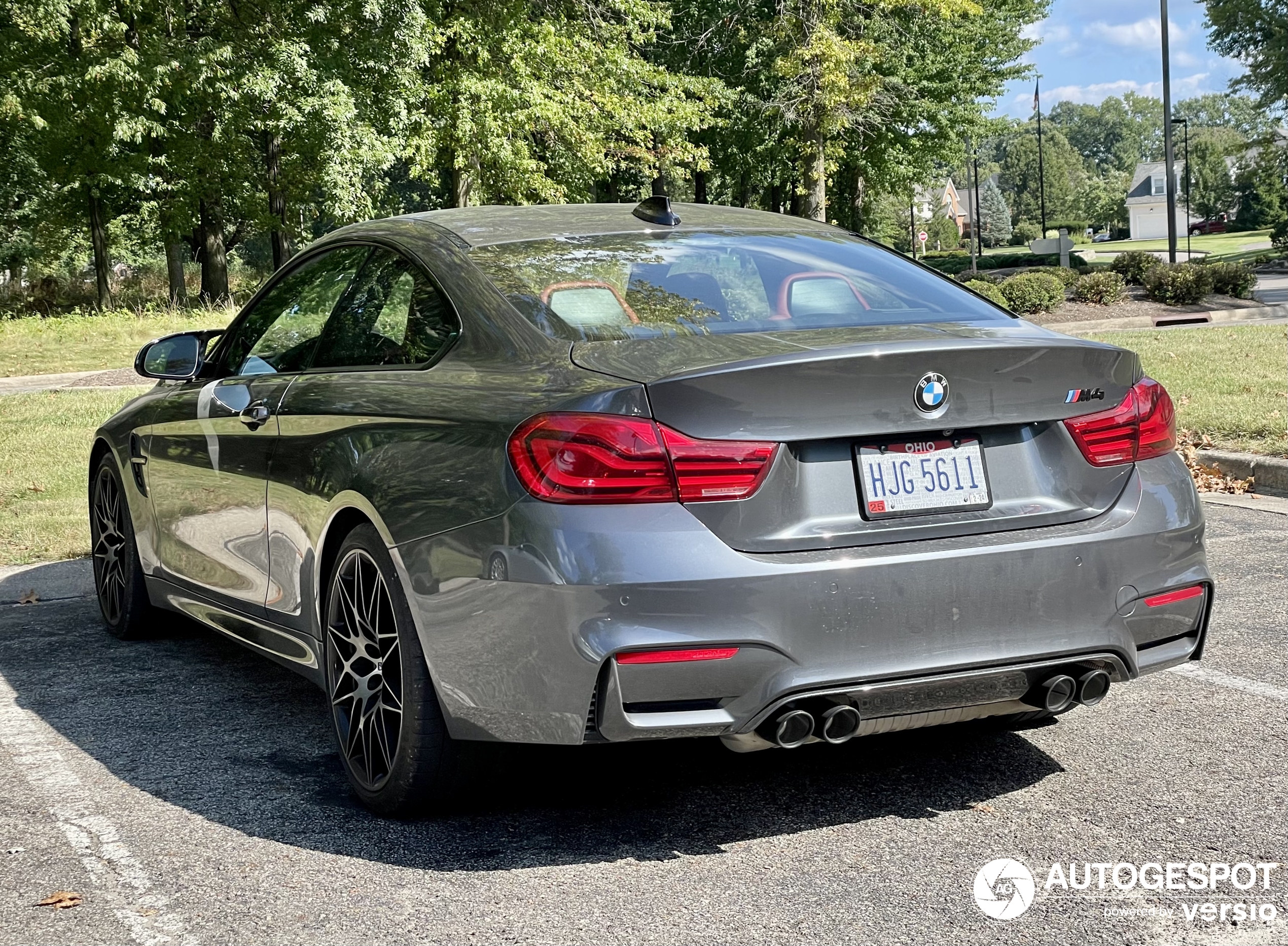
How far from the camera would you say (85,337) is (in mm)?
24125

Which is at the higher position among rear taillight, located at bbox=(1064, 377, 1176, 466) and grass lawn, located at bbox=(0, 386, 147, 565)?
rear taillight, located at bbox=(1064, 377, 1176, 466)

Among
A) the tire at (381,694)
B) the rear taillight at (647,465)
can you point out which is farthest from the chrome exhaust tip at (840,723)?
the tire at (381,694)

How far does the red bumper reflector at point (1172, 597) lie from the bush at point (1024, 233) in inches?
4973

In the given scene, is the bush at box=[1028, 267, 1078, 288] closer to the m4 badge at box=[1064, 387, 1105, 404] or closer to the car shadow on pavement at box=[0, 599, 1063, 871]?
the car shadow on pavement at box=[0, 599, 1063, 871]

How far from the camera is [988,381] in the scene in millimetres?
3350

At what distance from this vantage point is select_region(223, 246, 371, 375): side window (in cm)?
458

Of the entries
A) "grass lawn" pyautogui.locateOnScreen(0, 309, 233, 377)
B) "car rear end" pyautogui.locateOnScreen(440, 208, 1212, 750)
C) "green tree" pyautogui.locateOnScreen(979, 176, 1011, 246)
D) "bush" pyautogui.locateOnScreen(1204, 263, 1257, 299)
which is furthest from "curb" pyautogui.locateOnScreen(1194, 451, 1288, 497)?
"green tree" pyautogui.locateOnScreen(979, 176, 1011, 246)

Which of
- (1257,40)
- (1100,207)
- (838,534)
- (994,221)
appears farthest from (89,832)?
(1100,207)

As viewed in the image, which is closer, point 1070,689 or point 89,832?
point 1070,689

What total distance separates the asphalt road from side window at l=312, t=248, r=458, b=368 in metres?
1.17

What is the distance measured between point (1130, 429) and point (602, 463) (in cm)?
140

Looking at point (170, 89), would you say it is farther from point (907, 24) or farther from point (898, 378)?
point (898, 378)

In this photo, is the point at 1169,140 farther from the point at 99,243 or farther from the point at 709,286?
the point at 709,286

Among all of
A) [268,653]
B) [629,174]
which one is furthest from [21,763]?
[629,174]
